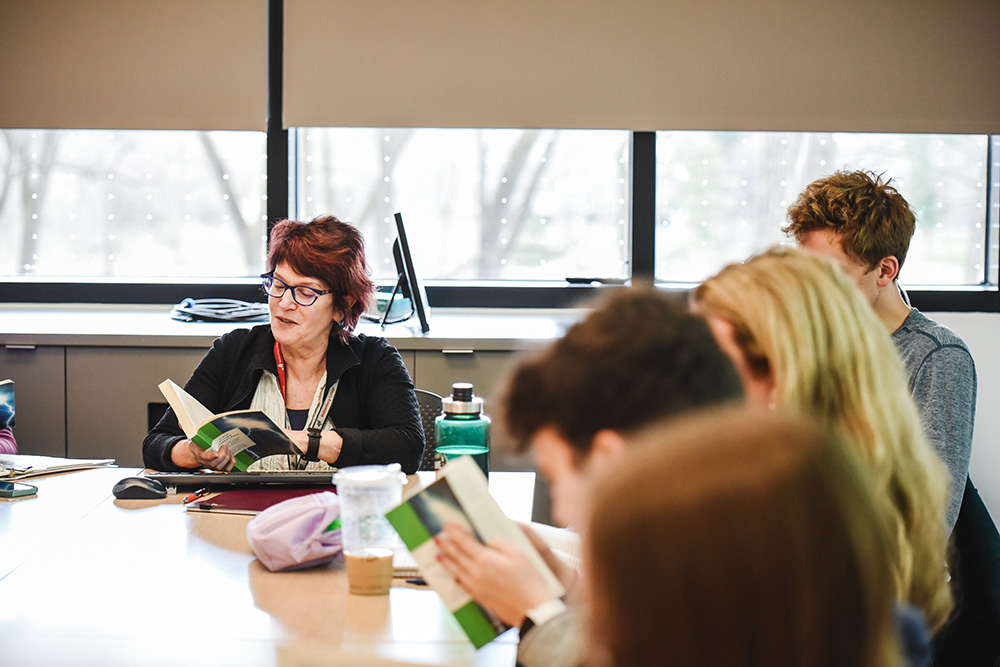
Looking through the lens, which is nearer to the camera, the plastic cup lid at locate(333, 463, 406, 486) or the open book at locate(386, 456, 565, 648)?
the open book at locate(386, 456, 565, 648)

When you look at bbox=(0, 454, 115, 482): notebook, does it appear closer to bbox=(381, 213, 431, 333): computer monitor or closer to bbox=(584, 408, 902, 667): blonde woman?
bbox=(381, 213, 431, 333): computer monitor

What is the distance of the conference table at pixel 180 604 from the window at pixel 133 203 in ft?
7.14

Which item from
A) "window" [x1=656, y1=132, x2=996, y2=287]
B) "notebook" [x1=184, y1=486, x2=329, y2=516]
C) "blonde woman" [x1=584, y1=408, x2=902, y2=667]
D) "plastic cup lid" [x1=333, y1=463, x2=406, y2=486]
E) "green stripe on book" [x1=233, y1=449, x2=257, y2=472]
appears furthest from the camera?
"window" [x1=656, y1=132, x2=996, y2=287]

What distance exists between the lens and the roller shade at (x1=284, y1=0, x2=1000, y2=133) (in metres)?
3.51

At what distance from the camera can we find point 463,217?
147 inches

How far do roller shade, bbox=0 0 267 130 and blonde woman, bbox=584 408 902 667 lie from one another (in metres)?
3.41

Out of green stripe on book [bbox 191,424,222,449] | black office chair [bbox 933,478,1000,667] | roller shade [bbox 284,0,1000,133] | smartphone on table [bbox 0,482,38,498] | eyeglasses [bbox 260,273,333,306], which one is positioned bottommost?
black office chair [bbox 933,478,1000,667]

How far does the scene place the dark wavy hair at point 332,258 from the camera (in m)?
2.33

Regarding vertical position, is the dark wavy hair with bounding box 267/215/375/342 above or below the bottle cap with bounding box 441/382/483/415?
above

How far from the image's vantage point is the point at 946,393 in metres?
1.82

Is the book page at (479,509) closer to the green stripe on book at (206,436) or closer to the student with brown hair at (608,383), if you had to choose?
the student with brown hair at (608,383)

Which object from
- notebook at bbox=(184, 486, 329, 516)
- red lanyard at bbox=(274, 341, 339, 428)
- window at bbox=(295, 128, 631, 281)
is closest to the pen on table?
notebook at bbox=(184, 486, 329, 516)

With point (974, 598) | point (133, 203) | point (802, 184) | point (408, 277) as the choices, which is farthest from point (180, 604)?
point (802, 184)

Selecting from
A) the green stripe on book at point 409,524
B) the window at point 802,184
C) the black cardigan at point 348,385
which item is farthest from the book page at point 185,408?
the window at point 802,184
